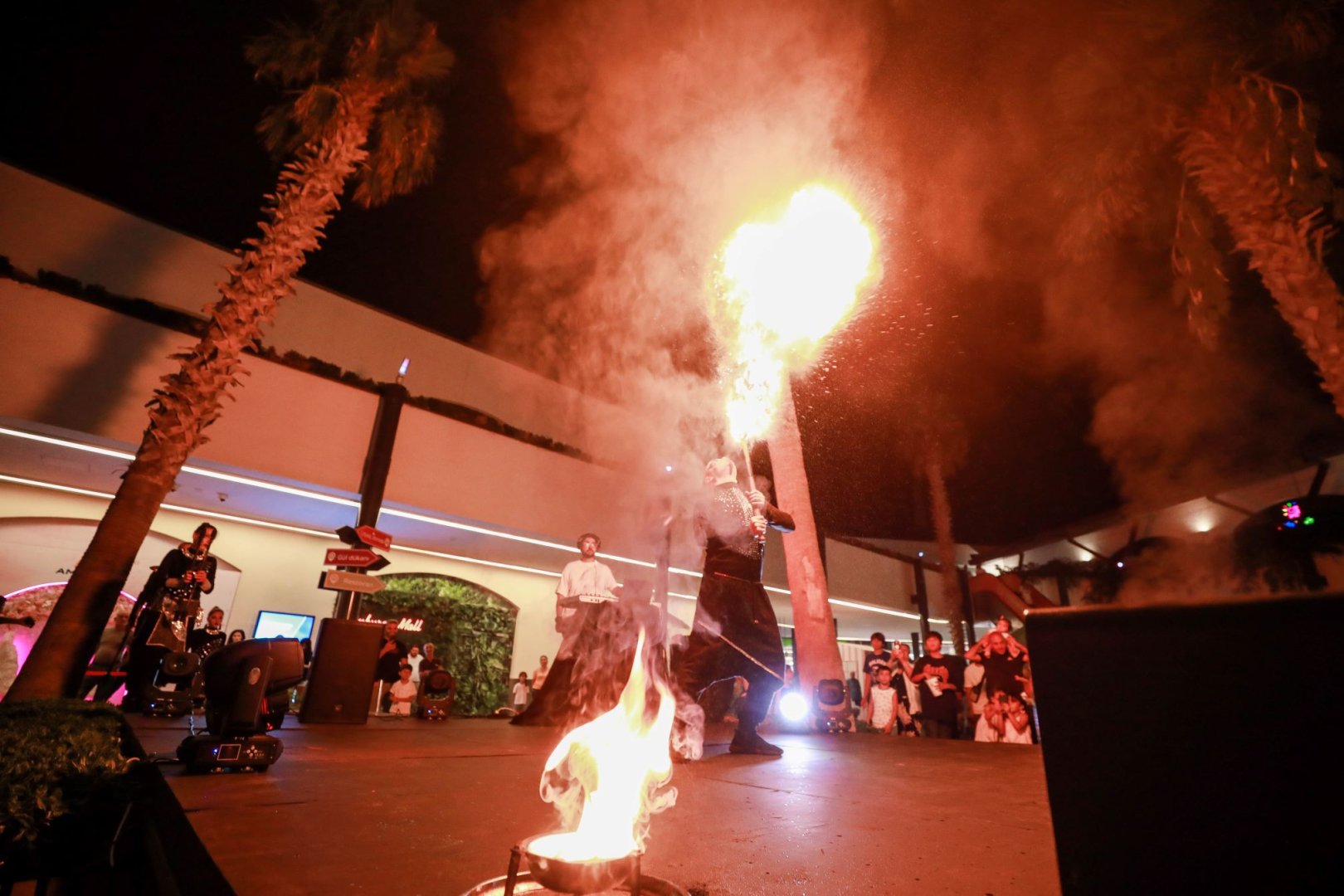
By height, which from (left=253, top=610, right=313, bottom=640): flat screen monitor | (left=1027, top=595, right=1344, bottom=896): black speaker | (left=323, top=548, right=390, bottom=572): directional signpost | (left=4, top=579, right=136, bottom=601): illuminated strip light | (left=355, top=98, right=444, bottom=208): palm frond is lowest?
(left=1027, top=595, right=1344, bottom=896): black speaker

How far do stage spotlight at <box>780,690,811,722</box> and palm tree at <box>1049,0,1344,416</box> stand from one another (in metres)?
7.22

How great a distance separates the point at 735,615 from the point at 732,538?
59cm

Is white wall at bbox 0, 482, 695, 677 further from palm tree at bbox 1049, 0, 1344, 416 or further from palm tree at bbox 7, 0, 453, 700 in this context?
palm tree at bbox 1049, 0, 1344, 416

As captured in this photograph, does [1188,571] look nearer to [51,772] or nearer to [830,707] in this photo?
[830,707]

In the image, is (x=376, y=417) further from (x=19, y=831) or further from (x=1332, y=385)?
(x=1332, y=385)

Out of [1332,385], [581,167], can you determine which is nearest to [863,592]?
[1332,385]

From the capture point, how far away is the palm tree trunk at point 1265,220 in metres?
6.88

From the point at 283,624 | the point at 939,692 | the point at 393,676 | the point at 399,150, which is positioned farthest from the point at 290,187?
the point at 939,692

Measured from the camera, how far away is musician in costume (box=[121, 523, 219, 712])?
6.71 metres

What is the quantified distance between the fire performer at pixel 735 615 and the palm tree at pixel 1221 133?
23.1 ft

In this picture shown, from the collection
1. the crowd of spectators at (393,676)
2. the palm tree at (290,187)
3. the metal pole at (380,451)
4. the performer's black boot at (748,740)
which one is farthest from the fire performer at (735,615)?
the metal pole at (380,451)

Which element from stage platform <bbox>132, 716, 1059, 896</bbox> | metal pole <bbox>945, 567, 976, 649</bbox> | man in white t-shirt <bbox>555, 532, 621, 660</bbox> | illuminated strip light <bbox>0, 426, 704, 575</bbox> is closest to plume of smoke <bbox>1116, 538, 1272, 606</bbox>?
metal pole <bbox>945, 567, 976, 649</bbox>

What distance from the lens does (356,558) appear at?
825cm

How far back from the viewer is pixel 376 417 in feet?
38.2
